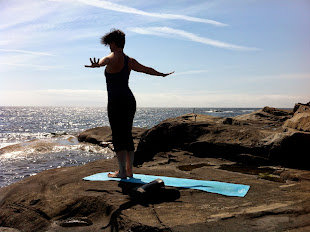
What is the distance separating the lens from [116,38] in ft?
15.2

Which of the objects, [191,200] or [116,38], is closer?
[191,200]

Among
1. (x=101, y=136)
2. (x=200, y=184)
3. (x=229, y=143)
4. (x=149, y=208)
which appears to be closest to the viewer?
(x=149, y=208)

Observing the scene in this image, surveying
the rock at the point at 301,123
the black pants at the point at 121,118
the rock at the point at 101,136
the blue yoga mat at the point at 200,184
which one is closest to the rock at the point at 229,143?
the rock at the point at 301,123

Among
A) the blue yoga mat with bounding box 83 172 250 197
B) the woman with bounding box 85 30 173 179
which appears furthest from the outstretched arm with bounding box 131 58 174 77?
the blue yoga mat with bounding box 83 172 250 197

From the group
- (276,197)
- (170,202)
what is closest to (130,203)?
(170,202)

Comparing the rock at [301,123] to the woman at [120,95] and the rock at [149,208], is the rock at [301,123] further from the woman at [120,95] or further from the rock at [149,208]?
the woman at [120,95]

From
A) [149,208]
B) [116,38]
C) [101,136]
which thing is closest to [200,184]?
[149,208]

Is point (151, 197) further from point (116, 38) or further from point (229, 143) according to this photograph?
point (229, 143)

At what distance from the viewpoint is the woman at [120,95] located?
4.55 m

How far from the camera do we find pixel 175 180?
463 centimetres

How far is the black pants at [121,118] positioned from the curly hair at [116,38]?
2.99 feet

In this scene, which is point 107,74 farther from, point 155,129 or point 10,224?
point 155,129

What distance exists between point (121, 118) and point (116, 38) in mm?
1320

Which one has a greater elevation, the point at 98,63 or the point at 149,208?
the point at 98,63
